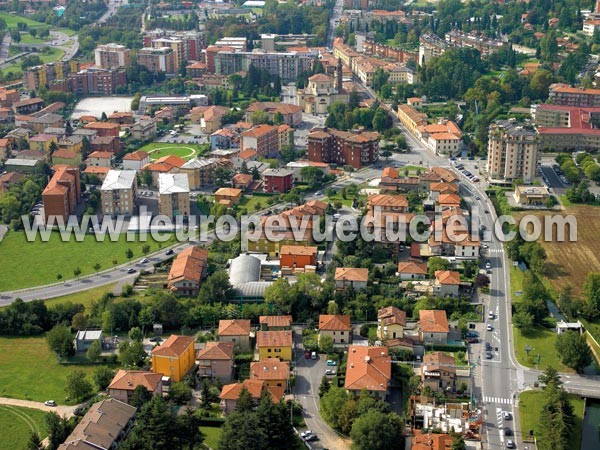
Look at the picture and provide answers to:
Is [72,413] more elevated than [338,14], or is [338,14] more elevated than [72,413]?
[338,14]

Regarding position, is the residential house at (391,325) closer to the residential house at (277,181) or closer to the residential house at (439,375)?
the residential house at (439,375)

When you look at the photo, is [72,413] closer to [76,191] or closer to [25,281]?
[25,281]

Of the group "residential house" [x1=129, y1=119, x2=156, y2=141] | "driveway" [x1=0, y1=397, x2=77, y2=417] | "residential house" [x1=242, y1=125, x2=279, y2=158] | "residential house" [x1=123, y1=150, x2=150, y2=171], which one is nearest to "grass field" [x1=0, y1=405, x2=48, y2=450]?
"driveway" [x1=0, y1=397, x2=77, y2=417]

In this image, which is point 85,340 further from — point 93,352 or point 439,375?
point 439,375

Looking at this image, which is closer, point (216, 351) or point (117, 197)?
point (216, 351)

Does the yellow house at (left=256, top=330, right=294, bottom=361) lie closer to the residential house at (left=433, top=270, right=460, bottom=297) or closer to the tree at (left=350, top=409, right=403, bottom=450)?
the tree at (left=350, top=409, right=403, bottom=450)

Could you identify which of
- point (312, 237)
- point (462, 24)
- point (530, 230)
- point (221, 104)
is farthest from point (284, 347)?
point (462, 24)

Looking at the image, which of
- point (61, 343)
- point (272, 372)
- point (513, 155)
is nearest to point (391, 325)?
point (272, 372)
